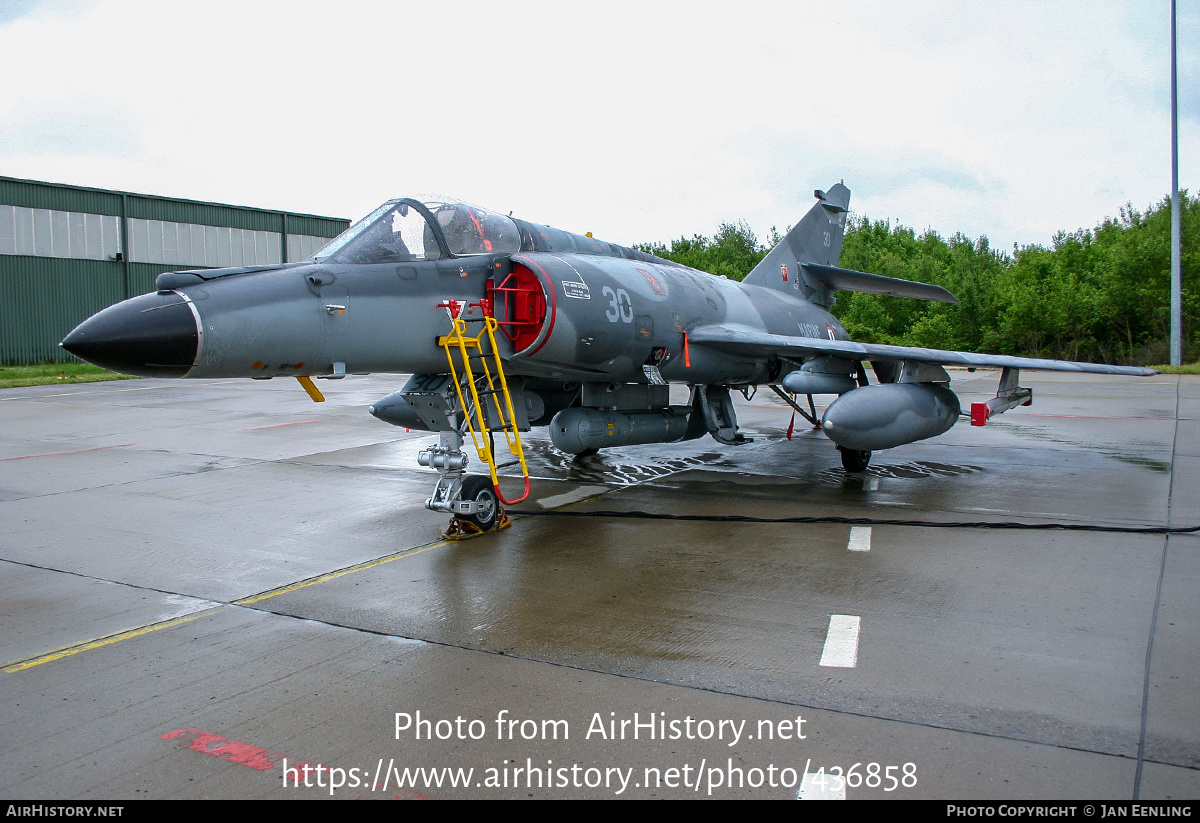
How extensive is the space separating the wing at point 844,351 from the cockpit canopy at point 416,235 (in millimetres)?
2698

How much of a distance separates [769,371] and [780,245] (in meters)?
3.27

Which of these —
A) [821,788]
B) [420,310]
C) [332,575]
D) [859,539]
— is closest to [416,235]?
[420,310]

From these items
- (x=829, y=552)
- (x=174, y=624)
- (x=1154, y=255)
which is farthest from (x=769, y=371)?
(x=1154, y=255)

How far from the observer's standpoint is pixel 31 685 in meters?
4.07

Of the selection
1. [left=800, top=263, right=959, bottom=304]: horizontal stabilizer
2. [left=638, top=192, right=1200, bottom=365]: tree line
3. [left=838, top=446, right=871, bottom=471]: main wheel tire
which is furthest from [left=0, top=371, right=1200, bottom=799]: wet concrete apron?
[left=638, top=192, right=1200, bottom=365]: tree line

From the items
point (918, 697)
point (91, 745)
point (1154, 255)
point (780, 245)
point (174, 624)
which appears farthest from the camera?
point (1154, 255)

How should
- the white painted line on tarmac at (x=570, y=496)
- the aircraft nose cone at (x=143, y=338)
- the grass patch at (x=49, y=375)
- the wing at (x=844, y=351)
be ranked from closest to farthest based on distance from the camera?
the aircraft nose cone at (x=143, y=338) → the white painted line on tarmac at (x=570, y=496) → the wing at (x=844, y=351) → the grass patch at (x=49, y=375)

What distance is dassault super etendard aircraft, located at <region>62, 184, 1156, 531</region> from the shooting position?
5824mm

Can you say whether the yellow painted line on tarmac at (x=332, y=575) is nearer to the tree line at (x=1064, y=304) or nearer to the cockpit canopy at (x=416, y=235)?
the cockpit canopy at (x=416, y=235)

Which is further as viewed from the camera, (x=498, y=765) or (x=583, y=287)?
(x=583, y=287)

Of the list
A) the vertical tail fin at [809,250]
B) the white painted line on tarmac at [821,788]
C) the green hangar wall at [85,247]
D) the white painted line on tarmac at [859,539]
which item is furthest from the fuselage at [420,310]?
the green hangar wall at [85,247]

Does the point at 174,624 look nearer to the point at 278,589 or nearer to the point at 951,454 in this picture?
the point at 278,589

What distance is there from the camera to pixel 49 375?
28438mm

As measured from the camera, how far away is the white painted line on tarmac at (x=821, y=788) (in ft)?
10.0
